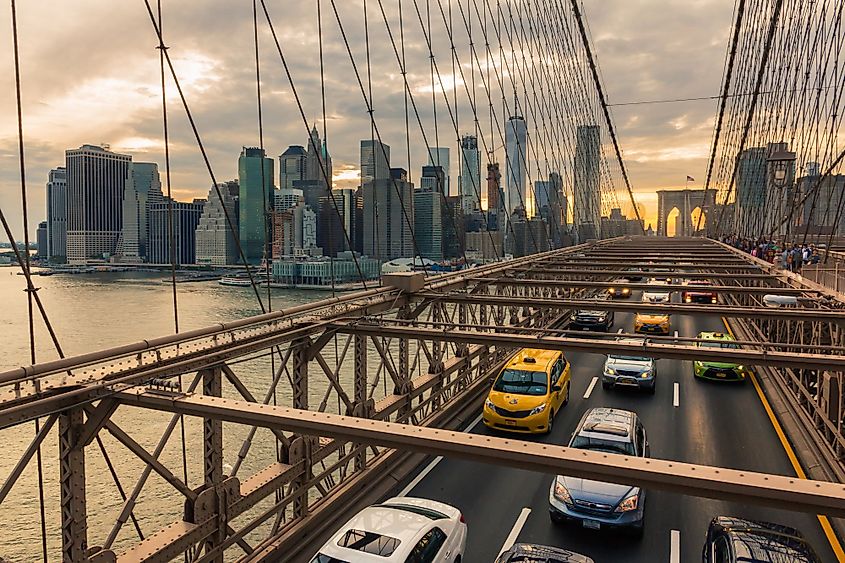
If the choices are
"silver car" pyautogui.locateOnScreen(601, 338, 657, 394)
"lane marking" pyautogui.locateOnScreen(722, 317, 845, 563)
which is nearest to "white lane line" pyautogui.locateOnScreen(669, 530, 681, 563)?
"lane marking" pyautogui.locateOnScreen(722, 317, 845, 563)

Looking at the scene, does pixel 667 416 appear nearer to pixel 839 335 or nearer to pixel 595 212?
pixel 839 335

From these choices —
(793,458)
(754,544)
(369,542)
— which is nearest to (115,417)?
(369,542)

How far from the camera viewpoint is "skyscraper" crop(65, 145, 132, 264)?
1536 cm

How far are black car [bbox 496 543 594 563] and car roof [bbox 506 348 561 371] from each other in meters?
7.83

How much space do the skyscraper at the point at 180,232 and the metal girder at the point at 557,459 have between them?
17.0 metres

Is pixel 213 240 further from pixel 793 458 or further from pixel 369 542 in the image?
pixel 793 458

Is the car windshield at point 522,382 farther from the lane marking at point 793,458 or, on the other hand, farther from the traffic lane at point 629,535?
the lane marking at point 793,458

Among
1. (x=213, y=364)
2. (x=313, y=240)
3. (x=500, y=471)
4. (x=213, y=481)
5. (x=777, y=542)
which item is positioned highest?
(x=313, y=240)

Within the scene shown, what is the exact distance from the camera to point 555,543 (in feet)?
30.8

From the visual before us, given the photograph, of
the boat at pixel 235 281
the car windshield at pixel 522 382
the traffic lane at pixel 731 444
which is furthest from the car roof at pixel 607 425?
the boat at pixel 235 281

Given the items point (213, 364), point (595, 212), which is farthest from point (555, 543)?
point (595, 212)

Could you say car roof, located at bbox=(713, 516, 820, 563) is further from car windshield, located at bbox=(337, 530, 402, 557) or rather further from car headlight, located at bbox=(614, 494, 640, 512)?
car windshield, located at bbox=(337, 530, 402, 557)

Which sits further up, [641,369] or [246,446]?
[246,446]

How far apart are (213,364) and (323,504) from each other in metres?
3.76
